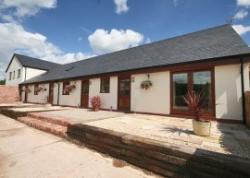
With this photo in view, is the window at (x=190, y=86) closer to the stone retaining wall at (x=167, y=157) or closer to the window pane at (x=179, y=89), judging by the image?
the window pane at (x=179, y=89)

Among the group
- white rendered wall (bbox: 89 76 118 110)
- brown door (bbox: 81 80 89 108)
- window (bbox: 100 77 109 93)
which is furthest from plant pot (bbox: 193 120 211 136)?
brown door (bbox: 81 80 89 108)

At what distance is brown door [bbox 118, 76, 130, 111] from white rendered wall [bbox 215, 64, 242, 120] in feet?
14.6

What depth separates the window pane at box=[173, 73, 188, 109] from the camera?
20.6ft

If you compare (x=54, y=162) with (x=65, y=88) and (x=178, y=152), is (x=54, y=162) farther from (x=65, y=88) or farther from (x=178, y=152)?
(x=65, y=88)

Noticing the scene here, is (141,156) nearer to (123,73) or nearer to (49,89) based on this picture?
(123,73)

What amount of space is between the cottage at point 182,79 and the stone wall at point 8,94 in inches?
492

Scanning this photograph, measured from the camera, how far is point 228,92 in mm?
5262

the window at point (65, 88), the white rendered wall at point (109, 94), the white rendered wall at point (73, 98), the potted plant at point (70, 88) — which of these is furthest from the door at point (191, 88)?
the window at point (65, 88)

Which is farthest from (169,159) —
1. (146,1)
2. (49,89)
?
(49,89)

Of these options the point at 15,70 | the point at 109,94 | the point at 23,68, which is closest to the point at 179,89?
the point at 109,94

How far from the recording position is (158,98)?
693cm

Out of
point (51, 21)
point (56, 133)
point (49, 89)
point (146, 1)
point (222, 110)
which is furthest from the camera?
point (49, 89)

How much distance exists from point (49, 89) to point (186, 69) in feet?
43.2

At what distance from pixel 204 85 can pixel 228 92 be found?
859mm
